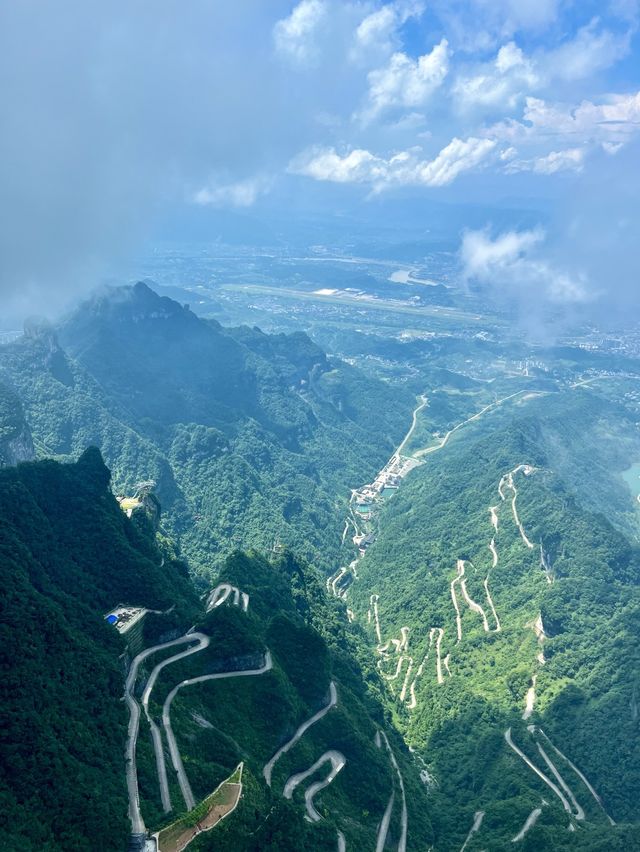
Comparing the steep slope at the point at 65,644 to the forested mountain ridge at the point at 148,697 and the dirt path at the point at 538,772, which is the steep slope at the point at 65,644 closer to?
the forested mountain ridge at the point at 148,697

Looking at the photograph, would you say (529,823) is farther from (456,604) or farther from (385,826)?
(456,604)

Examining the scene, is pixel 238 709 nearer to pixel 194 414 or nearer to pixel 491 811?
pixel 491 811

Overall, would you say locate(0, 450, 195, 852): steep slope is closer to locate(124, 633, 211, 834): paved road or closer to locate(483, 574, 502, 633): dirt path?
locate(124, 633, 211, 834): paved road

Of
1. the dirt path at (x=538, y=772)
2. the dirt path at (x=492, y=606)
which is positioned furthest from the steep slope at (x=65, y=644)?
the dirt path at (x=492, y=606)

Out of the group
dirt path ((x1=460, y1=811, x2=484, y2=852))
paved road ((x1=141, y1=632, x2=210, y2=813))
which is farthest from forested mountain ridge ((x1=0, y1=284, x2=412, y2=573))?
dirt path ((x1=460, y1=811, x2=484, y2=852))

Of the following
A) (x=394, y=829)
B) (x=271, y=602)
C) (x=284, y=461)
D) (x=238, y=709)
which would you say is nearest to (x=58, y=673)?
(x=238, y=709)
